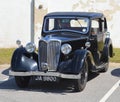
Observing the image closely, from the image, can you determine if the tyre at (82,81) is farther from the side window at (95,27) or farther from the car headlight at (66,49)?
the side window at (95,27)

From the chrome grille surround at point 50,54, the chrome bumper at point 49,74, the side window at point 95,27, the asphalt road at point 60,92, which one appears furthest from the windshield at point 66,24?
the chrome bumper at point 49,74

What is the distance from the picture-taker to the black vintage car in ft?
33.8

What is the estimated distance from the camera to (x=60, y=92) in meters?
10.4

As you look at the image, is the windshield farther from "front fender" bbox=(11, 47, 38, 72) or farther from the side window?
"front fender" bbox=(11, 47, 38, 72)

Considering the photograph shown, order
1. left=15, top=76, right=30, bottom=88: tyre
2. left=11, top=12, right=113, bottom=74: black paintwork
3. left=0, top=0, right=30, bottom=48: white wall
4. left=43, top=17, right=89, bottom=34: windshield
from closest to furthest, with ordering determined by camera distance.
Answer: left=11, top=12, right=113, bottom=74: black paintwork, left=15, top=76, right=30, bottom=88: tyre, left=43, top=17, right=89, bottom=34: windshield, left=0, top=0, right=30, bottom=48: white wall

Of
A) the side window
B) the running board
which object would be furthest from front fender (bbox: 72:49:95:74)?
the side window

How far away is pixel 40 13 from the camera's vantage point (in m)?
19.5

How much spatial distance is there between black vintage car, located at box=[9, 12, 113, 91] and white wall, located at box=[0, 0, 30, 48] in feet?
24.3

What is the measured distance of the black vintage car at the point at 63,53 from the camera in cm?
1031

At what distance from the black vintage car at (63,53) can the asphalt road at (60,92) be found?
0.30 meters

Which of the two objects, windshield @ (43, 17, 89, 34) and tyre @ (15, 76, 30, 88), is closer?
tyre @ (15, 76, 30, 88)

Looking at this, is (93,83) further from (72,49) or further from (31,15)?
(31,15)

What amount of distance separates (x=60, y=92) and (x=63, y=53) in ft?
2.98

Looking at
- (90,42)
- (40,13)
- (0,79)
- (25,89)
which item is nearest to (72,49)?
(90,42)
